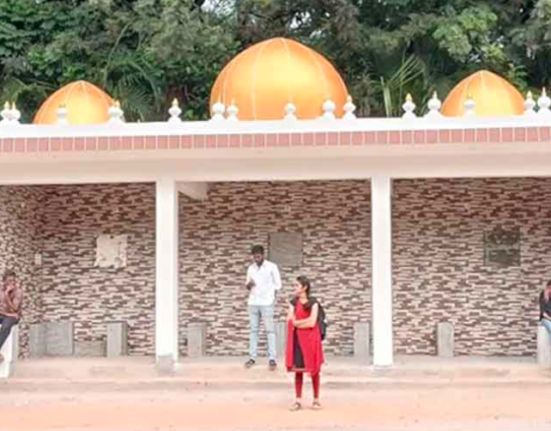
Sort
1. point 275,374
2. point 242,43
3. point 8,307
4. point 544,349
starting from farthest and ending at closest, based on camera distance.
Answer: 1. point 242,43
2. point 544,349
3. point 8,307
4. point 275,374

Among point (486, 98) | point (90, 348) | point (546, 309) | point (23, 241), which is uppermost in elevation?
point (486, 98)

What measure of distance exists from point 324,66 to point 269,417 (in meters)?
6.88

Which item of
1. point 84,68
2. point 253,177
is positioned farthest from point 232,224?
point 84,68

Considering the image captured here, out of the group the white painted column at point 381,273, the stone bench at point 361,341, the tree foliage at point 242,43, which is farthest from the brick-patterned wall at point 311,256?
the tree foliage at point 242,43

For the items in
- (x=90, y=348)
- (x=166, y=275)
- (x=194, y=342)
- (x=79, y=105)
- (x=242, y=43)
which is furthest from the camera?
(x=242, y=43)

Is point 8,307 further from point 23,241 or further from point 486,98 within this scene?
point 486,98

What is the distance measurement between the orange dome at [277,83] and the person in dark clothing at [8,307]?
4.23 meters

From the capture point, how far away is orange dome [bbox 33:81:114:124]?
618 inches

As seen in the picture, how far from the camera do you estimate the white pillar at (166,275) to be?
1299 centimetres

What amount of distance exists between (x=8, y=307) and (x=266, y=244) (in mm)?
4138

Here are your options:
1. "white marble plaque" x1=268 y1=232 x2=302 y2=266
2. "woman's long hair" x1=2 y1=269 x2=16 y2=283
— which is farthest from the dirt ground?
"white marble plaque" x1=268 y1=232 x2=302 y2=266

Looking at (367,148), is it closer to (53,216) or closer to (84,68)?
(53,216)

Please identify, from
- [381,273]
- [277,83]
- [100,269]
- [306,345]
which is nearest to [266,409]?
[306,345]

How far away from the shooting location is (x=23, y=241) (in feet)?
48.7
